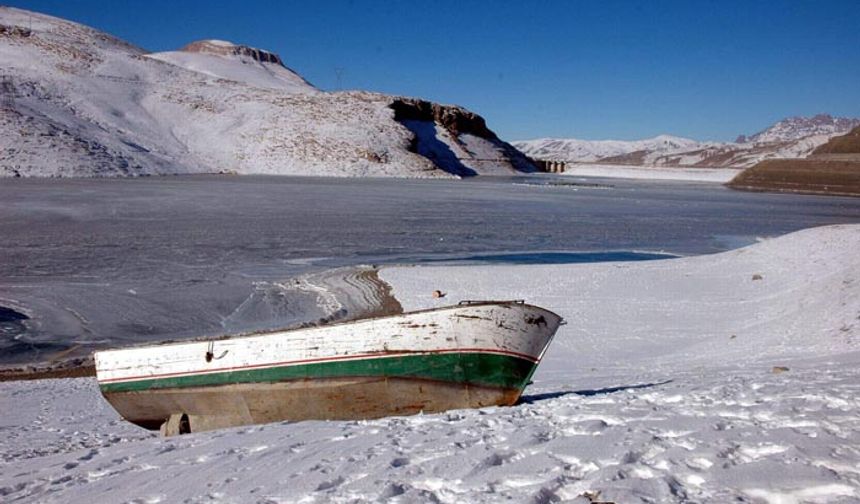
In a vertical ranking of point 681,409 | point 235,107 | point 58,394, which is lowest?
Answer: point 58,394

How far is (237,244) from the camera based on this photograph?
2228cm

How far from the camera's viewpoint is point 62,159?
193ft

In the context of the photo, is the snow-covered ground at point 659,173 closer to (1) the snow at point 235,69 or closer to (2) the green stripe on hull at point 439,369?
(1) the snow at point 235,69

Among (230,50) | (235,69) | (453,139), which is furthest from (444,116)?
(230,50)

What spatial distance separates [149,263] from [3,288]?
3.81 m

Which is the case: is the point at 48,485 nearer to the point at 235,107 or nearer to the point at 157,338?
the point at 157,338

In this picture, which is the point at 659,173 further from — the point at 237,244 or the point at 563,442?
the point at 563,442

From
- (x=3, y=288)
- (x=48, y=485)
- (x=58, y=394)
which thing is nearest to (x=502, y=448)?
(x=48, y=485)

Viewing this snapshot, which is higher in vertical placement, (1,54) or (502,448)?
(1,54)

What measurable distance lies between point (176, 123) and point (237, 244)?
68.7m

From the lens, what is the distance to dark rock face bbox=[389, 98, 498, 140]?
4194 inches

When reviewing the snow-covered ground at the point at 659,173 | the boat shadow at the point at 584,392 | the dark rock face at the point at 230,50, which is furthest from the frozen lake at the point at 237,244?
the dark rock face at the point at 230,50

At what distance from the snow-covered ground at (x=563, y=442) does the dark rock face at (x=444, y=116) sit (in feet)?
300

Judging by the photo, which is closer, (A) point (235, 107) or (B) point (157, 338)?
(B) point (157, 338)
